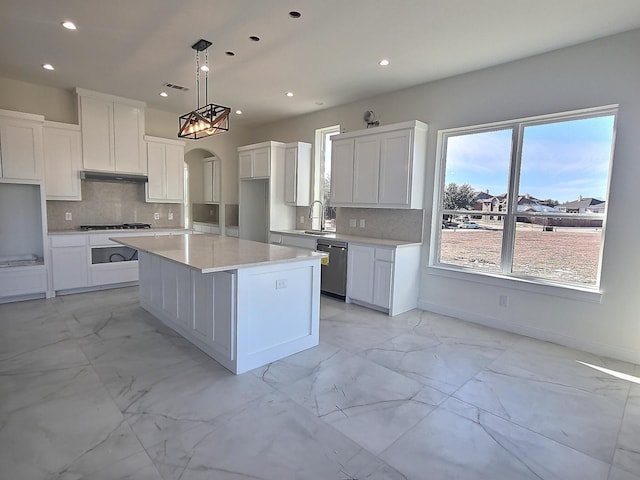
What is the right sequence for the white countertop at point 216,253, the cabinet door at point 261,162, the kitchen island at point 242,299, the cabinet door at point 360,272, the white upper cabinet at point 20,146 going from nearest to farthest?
the white countertop at point 216,253 < the kitchen island at point 242,299 < the white upper cabinet at point 20,146 < the cabinet door at point 360,272 < the cabinet door at point 261,162

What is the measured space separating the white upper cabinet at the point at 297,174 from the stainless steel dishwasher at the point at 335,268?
46.4 inches

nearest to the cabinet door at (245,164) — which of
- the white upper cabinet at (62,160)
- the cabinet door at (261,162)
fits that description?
the cabinet door at (261,162)

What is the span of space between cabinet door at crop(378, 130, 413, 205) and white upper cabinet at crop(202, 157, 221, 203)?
13.0 ft

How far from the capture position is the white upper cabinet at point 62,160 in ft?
15.5

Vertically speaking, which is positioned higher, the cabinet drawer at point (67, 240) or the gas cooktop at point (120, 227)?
the gas cooktop at point (120, 227)

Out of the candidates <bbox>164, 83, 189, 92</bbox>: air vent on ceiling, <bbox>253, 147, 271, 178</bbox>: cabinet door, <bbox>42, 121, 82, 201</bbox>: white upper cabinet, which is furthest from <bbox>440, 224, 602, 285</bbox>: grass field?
<bbox>42, 121, 82, 201</bbox>: white upper cabinet

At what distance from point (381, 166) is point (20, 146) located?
4584 mm

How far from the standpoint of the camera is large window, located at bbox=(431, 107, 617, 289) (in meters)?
3.30

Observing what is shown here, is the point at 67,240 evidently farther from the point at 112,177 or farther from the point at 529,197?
the point at 529,197

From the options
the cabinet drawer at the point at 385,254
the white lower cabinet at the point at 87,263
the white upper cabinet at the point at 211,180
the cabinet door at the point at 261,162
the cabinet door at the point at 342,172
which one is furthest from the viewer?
the white upper cabinet at the point at 211,180

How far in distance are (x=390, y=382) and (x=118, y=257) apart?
4.48 m

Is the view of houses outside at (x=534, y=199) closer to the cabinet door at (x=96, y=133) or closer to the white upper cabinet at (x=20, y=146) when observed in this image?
the cabinet door at (x=96, y=133)

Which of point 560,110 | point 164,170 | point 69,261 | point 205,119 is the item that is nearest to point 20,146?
point 69,261

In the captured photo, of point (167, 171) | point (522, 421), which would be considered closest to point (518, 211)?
point (522, 421)
